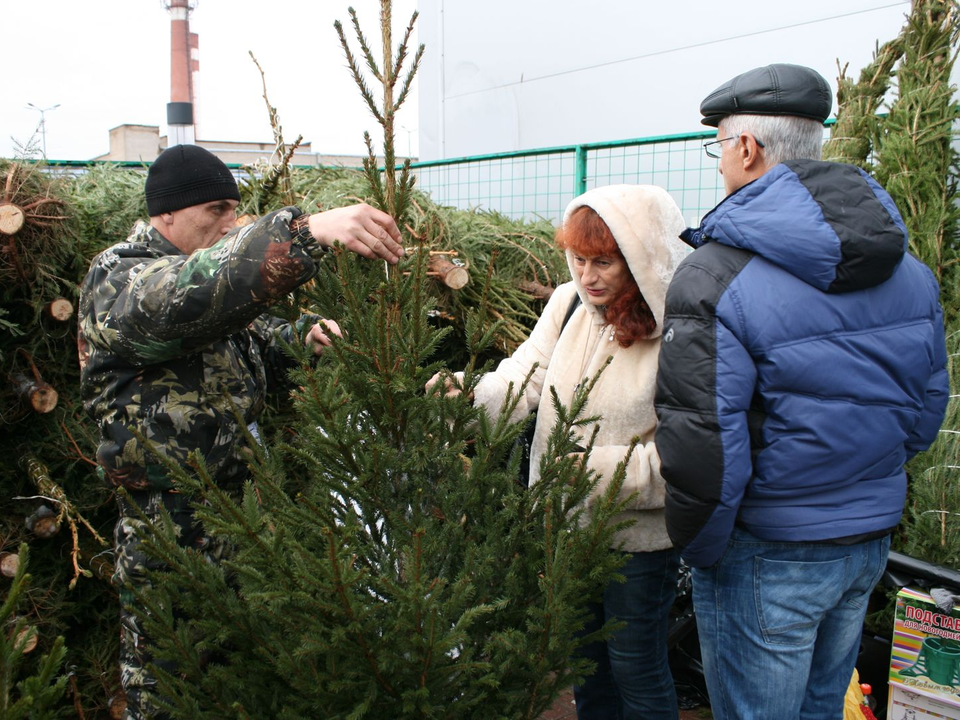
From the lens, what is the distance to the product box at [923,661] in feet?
9.21

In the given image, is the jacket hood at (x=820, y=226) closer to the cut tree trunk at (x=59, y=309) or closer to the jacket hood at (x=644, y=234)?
the jacket hood at (x=644, y=234)

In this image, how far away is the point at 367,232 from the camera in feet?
5.75

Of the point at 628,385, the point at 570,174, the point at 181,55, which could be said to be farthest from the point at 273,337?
the point at 181,55

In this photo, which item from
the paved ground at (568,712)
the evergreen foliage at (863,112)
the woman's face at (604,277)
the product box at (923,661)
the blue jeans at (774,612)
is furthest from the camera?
the evergreen foliage at (863,112)

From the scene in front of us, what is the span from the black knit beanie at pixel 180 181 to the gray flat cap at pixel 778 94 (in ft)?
5.14

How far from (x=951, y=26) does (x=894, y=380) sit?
128 inches

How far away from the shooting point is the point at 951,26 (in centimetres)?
411

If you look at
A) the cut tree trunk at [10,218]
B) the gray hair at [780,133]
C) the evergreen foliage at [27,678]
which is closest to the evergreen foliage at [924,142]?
the gray hair at [780,133]

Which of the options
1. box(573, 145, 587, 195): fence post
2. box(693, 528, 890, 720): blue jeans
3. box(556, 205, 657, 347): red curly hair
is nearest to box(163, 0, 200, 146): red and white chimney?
box(573, 145, 587, 195): fence post

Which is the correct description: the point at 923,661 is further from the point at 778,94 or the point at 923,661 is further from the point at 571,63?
the point at 571,63

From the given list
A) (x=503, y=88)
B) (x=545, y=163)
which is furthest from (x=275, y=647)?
(x=503, y=88)

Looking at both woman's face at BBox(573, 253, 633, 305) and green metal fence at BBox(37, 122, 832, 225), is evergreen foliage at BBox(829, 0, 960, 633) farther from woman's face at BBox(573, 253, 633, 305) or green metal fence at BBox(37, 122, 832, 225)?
woman's face at BBox(573, 253, 633, 305)

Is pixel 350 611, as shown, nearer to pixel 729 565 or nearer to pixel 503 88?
pixel 729 565

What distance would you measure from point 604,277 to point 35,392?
2559 mm
